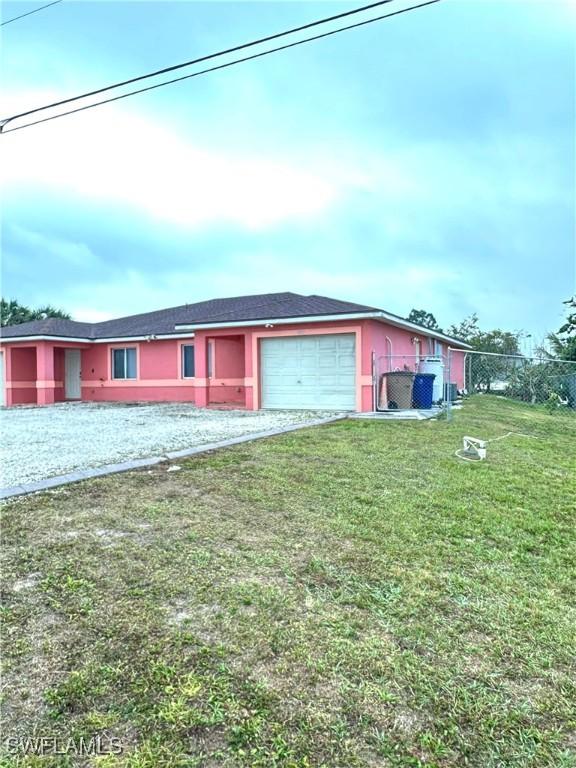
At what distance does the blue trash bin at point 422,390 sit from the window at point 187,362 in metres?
9.15

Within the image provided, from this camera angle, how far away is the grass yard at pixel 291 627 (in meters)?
1.81

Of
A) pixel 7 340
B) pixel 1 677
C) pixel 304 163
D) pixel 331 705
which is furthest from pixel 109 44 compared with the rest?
pixel 7 340

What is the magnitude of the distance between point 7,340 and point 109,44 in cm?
1586

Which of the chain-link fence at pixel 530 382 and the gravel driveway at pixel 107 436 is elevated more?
the chain-link fence at pixel 530 382

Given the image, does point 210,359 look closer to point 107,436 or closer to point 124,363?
point 124,363

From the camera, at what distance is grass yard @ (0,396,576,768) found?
5.95ft

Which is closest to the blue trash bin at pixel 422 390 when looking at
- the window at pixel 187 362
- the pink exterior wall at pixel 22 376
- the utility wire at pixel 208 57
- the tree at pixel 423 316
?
the window at pixel 187 362

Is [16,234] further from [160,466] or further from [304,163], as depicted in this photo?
[160,466]

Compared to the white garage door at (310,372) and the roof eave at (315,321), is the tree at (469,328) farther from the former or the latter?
the white garage door at (310,372)

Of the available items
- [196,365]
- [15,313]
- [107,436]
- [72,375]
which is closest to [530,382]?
[196,365]

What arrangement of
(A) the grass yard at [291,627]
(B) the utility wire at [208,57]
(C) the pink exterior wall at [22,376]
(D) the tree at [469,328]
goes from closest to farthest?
1. (A) the grass yard at [291,627]
2. (B) the utility wire at [208,57]
3. (C) the pink exterior wall at [22,376]
4. (D) the tree at [469,328]

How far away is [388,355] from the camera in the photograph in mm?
14867

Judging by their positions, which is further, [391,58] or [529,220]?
[529,220]

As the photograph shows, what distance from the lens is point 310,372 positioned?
47.4 ft
